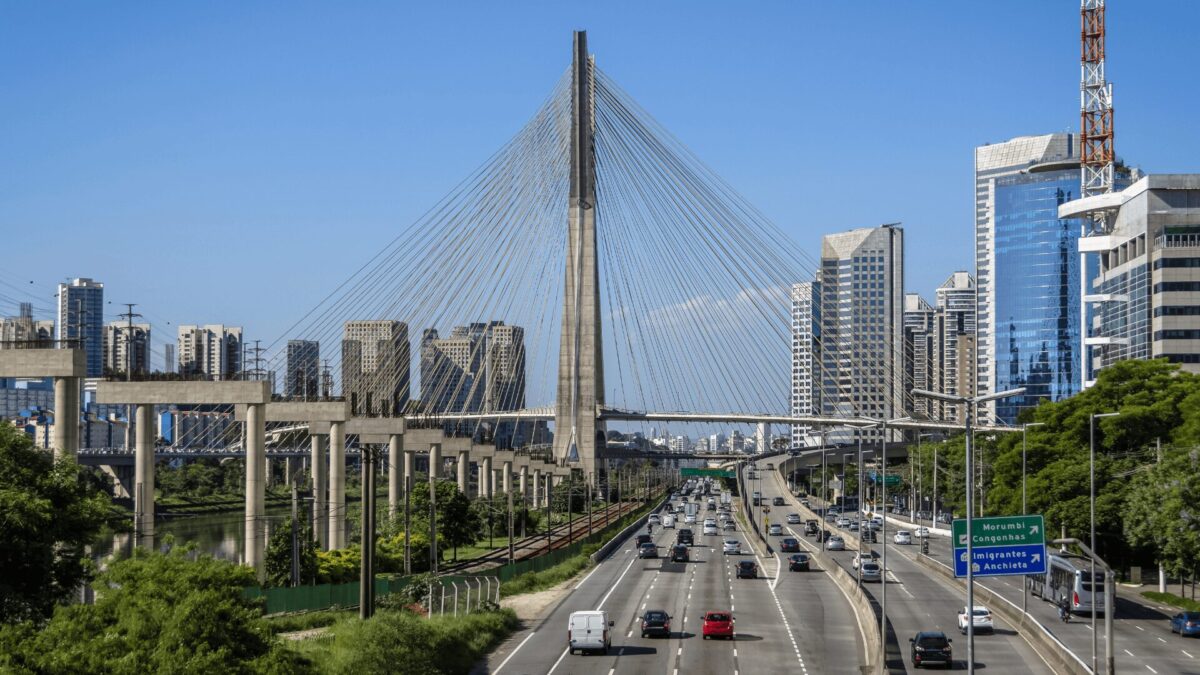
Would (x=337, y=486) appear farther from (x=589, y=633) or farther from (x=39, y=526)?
(x=39, y=526)

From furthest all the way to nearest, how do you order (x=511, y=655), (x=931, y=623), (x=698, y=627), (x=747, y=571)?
1. (x=747, y=571)
2. (x=931, y=623)
3. (x=698, y=627)
4. (x=511, y=655)

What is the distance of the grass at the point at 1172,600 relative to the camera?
66.4 meters

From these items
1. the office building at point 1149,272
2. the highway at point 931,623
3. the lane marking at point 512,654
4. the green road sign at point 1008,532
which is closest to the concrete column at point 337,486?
the lane marking at point 512,654

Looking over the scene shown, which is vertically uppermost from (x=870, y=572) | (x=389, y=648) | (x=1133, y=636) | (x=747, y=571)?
(x=389, y=648)

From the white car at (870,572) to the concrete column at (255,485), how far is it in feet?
109

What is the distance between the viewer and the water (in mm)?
112875

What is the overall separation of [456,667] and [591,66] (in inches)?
3618

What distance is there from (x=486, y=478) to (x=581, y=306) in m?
20.2

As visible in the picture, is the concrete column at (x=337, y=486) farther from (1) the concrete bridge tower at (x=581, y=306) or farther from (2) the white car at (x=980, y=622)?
(1) the concrete bridge tower at (x=581, y=306)

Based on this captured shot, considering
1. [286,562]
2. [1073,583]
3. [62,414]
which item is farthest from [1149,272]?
[62,414]

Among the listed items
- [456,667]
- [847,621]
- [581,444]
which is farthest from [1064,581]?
[581,444]

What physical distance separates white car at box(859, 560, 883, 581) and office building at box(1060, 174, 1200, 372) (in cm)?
4641

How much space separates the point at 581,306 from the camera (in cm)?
14638

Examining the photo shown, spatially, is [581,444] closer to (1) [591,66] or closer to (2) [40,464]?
(1) [591,66]
